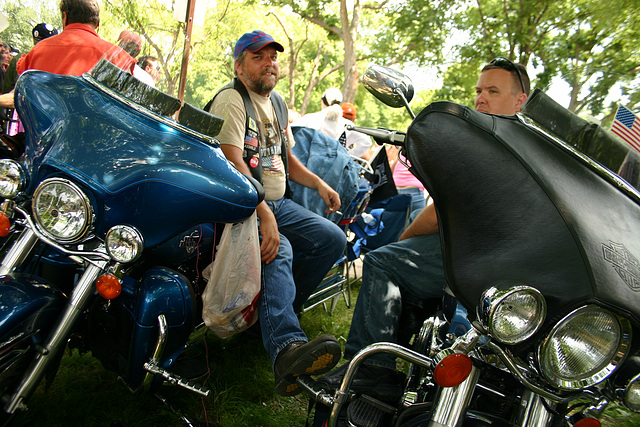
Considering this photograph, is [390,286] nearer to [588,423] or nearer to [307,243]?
[307,243]

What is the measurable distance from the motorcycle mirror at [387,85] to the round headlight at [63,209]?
3.44ft

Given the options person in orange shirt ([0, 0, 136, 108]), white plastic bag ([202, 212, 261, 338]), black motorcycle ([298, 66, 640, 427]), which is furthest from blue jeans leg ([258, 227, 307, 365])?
person in orange shirt ([0, 0, 136, 108])

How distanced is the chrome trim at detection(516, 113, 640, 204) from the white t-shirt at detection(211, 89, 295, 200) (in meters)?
1.57

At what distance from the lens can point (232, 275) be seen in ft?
6.76

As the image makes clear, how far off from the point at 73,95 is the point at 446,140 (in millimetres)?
1327

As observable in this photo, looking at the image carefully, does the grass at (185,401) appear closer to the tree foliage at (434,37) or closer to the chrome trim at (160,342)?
the chrome trim at (160,342)

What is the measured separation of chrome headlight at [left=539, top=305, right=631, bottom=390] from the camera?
1.13 meters

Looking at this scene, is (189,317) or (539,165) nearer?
(539,165)

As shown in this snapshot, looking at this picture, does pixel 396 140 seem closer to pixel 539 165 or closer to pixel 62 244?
pixel 539 165

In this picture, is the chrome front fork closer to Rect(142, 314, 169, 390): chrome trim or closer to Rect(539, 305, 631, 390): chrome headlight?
Rect(142, 314, 169, 390): chrome trim

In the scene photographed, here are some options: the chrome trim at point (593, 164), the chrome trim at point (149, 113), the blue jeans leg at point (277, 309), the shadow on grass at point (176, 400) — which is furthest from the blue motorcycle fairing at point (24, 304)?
the chrome trim at point (593, 164)

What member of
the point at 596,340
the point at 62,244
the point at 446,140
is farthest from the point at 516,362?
the point at 62,244

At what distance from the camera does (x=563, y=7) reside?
7766 millimetres

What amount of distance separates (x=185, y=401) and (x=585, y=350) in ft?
6.49
